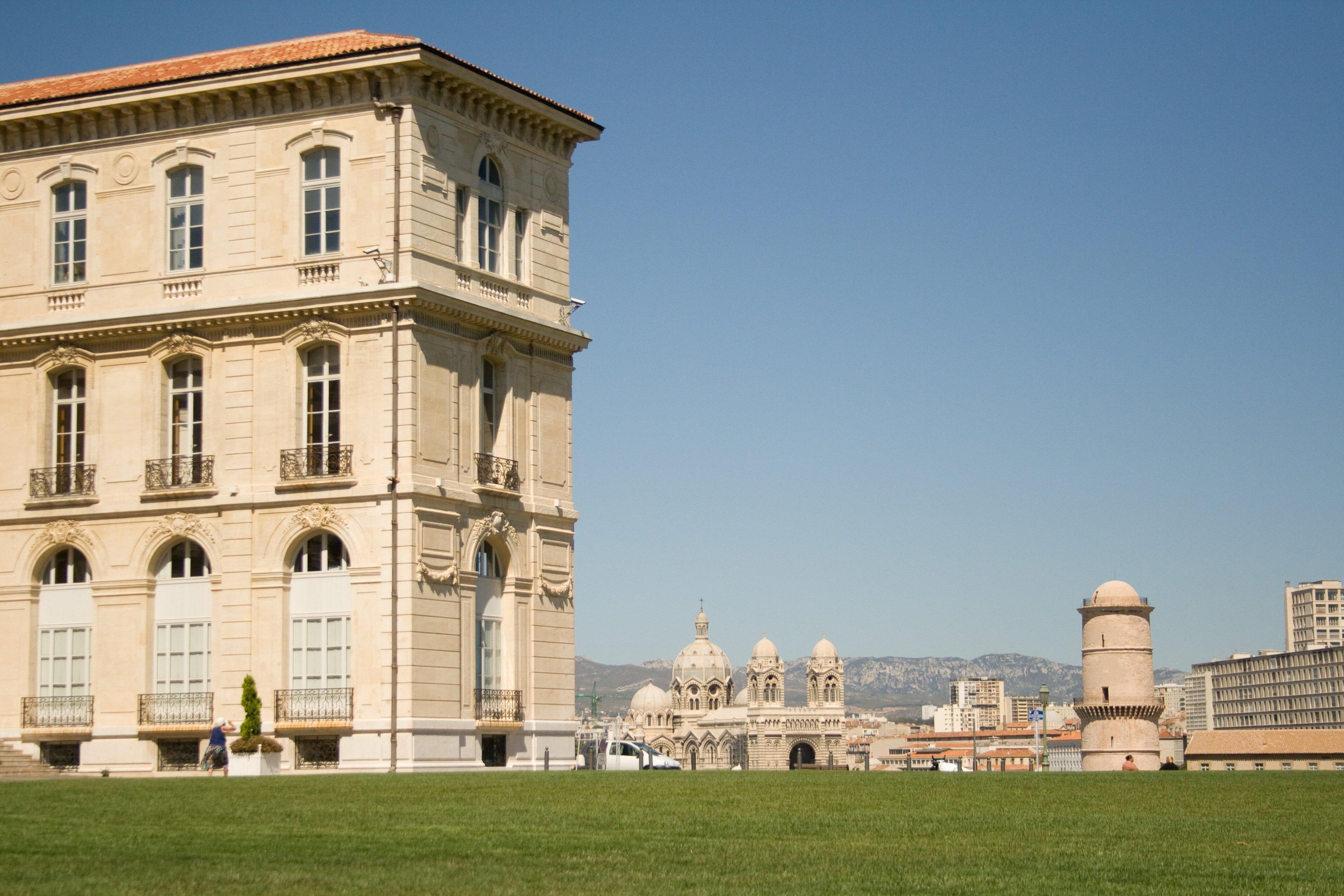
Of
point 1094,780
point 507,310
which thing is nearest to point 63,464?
point 507,310

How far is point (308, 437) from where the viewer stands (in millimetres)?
41969

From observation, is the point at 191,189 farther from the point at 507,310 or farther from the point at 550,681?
the point at 550,681

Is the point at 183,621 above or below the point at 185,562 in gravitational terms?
below

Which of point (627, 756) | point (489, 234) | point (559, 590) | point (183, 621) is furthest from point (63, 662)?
point (627, 756)

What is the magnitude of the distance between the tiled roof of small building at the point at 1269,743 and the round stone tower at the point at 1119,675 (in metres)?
48.3

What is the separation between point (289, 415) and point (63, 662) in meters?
8.66

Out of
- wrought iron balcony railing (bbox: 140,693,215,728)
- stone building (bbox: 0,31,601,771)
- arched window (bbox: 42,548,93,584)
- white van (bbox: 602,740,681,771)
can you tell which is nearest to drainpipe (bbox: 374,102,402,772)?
stone building (bbox: 0,31,601,771)

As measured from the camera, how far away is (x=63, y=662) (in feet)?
143

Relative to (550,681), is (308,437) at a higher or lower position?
higher

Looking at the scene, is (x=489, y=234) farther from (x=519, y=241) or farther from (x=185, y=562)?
(x=185, y=562)

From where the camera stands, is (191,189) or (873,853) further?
(191,189)

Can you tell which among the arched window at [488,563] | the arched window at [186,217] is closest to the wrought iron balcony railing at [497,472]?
the arched window at [488,563]

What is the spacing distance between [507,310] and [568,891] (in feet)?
102

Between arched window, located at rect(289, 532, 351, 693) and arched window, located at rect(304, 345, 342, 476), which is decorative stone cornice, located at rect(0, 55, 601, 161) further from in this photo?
arched window, located at rect(289, 532, 351, 693)
